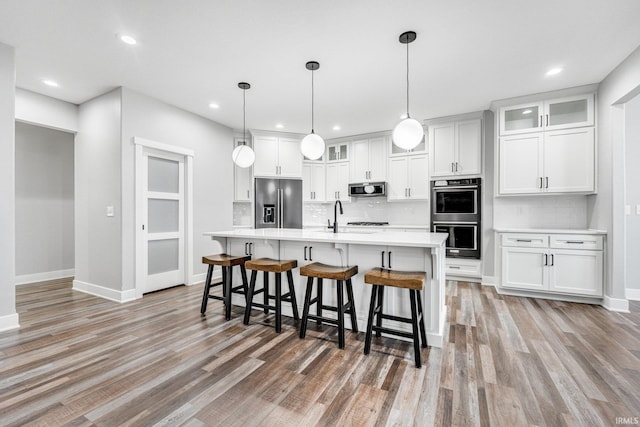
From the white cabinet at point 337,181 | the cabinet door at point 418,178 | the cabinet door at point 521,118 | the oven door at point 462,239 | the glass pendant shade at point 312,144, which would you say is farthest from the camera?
the white cabinet at point 337,181

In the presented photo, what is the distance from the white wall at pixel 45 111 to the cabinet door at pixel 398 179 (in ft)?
16.5

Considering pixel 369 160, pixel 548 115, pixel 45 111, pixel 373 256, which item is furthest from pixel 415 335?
pixel 45 111

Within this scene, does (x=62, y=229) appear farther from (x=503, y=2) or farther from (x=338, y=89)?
(x=503, y=2)

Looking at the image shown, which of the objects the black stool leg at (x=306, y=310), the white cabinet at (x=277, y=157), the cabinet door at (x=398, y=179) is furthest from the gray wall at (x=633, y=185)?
the white cabinet at (x=277, y=157)

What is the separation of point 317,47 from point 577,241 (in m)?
3.78

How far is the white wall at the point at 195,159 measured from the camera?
3.66 meters

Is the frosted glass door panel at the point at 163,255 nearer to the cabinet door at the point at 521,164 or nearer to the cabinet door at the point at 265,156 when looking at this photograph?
the cabinet door at the point at 265,156

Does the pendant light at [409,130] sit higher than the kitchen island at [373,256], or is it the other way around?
the pendant light at [409,130]

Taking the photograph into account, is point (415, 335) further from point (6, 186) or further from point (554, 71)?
point (6, 186)

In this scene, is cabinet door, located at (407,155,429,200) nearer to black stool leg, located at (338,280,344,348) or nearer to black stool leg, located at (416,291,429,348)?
black stool leg, located at (416,291,429,348)

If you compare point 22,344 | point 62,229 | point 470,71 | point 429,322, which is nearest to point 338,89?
point 470,71

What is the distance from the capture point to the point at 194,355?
87.5 inches

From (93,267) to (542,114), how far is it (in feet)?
21.0

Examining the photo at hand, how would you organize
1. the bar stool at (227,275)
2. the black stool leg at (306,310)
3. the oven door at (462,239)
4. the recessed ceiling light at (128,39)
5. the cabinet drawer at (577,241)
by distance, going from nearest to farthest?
the black stool leg at (306,310) → the recessed ceiling light at (128,39) → the bar stool at (227,275) → the cabinet drawer at (577,241) → the oven door at (462,239)
